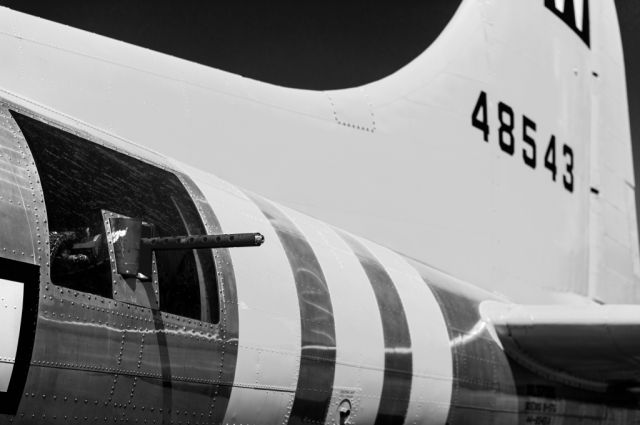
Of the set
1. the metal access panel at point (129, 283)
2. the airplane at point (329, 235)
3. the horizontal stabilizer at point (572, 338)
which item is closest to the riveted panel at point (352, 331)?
the airplane at point (329, 235)

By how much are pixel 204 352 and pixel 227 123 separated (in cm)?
173

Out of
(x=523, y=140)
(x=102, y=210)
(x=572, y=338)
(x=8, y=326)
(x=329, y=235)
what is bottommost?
(x=8, y=326)

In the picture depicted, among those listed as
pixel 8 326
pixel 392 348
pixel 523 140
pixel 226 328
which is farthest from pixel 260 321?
pixel 523 140

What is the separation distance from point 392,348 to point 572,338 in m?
1.41

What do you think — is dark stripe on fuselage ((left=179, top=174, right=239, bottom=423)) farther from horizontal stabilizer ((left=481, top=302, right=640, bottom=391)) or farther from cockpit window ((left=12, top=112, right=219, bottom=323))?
horizontal stabilizer ((left=481, top=302, right=640, bottom=391))

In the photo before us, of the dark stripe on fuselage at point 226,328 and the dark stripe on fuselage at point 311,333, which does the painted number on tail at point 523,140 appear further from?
the dark stripe on fuselage at point 226,328

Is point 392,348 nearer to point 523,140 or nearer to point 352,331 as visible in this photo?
point 352,331

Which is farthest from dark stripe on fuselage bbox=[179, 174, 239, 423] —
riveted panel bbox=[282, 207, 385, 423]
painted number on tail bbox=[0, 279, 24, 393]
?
painted number on tail bbox=[0, 279, 24, 393]

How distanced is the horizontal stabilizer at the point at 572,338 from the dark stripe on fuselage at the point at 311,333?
1915 millimetres

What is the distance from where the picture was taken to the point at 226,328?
151 inches

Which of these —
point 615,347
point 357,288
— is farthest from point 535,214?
point 357,288

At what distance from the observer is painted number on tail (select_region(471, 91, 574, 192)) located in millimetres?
7141

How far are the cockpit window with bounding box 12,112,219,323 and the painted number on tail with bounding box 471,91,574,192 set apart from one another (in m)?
3.63

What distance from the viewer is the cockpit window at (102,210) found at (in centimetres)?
320
